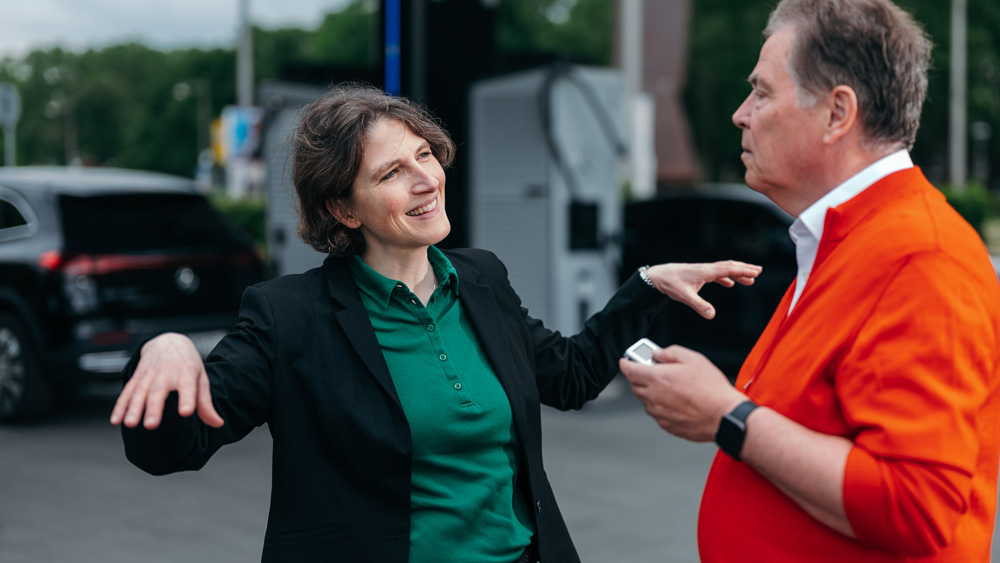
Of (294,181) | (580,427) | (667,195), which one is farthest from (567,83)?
(294,181)

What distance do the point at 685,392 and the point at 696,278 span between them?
75cm

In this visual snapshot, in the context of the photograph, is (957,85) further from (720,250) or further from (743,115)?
(743,115)

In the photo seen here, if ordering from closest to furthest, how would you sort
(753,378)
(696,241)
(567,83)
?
1. (753,378)
2. (567,83)
3. (696,241)

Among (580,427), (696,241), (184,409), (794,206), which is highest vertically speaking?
(794,206)

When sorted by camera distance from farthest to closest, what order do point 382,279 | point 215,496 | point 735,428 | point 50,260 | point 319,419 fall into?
point 50,260
point 215,496
point 382,279
point 319,419
point 735,428

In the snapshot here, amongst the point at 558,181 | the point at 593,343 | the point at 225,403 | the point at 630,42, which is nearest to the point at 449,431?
the point at 225,403

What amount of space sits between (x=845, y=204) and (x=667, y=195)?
311 inches

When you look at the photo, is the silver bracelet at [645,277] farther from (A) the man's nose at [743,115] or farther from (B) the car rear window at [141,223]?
(B) the car rear window at [141,223]

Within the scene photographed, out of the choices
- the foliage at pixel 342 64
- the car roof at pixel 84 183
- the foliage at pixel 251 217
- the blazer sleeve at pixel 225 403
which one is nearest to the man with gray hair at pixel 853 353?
the blazer sleeve at pixel 225 403

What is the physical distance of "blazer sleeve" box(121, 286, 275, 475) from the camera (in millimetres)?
1713

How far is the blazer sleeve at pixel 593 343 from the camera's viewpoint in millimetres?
2439

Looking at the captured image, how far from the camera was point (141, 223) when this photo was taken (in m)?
7.30

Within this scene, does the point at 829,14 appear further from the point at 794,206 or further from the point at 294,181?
the point at 294,181

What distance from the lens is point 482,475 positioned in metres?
2.12
